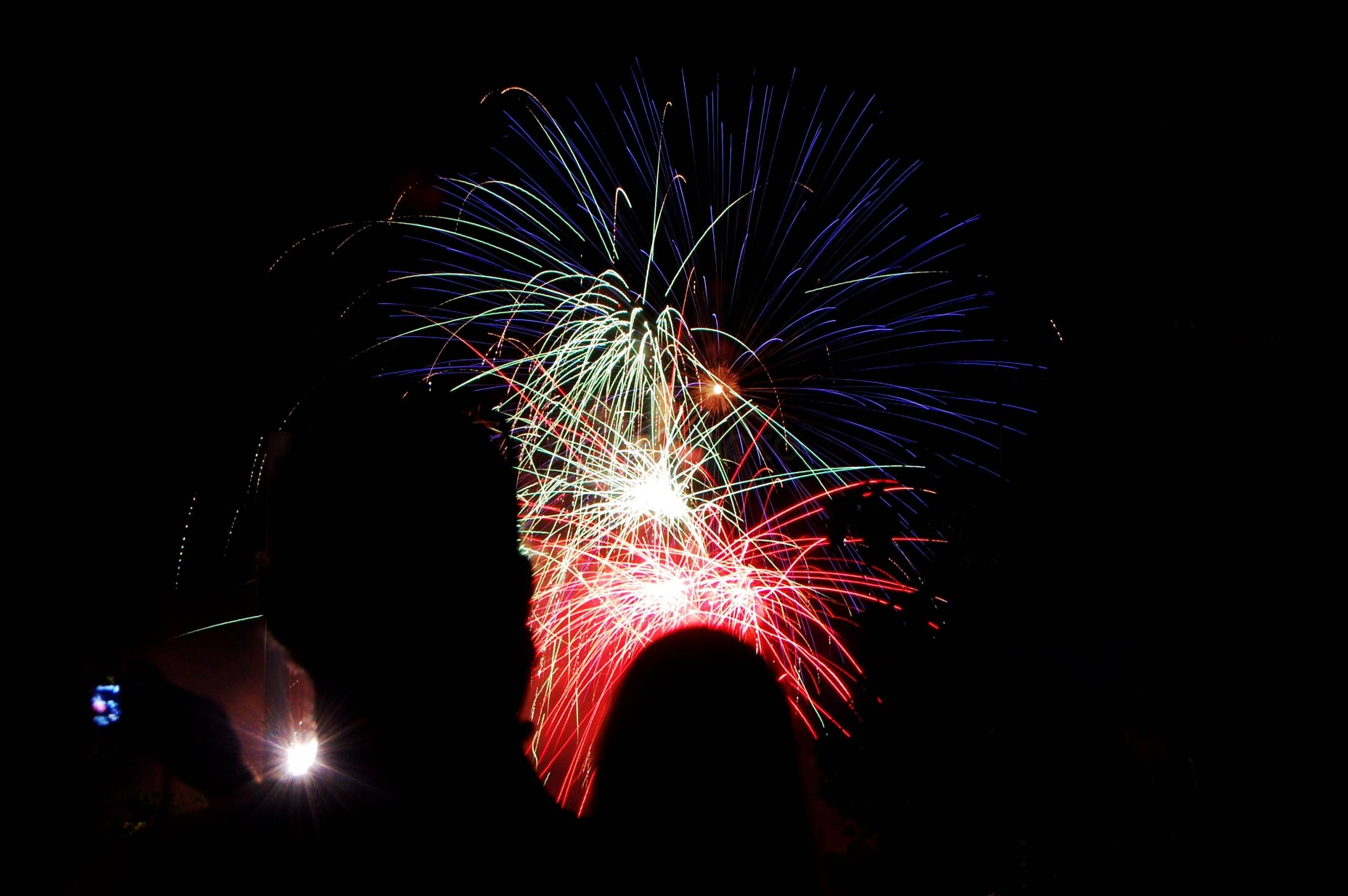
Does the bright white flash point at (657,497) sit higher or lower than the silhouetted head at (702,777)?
higher

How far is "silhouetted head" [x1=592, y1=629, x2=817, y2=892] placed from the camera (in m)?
1.17

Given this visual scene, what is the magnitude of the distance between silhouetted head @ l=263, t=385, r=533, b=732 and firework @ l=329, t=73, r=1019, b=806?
403 cm

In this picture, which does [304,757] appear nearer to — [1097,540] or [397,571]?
[397,571]

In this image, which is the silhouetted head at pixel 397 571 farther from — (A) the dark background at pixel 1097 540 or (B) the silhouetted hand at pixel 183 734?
(B) the silhouetted hand at pixel 183 734

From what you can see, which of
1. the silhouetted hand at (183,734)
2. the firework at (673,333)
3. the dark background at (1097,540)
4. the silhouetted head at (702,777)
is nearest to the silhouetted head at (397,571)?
the silhouetted head at (702,777)

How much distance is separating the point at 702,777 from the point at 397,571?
683 mm

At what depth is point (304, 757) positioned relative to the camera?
3.05ft

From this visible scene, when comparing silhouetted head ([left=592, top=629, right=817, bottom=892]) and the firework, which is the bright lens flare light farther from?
the firework

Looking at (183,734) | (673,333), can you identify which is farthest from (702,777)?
(183,734)

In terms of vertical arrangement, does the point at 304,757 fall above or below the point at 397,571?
below

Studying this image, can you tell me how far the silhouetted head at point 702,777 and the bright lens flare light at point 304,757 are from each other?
487 mm

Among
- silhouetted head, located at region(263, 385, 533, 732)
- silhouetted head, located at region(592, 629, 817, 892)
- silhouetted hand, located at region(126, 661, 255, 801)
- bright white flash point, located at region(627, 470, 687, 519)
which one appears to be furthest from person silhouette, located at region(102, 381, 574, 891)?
silhouetted hand, located at region(126, 661, 255, 801)

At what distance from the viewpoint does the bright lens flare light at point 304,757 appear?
89cm

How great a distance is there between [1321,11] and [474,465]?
441cm
